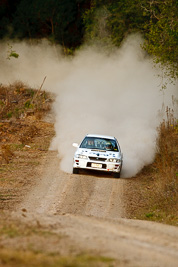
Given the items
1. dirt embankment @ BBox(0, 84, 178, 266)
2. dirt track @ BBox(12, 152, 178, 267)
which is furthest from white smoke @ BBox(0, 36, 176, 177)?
dirt track @ BBox(12, 152, 178, 267)

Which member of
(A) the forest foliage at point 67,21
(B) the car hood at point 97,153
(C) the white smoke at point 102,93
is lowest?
(B) the car hood at point 97,153

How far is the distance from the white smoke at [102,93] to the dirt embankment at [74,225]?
116 inches

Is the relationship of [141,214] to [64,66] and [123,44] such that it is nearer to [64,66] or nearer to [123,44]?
[123,44]

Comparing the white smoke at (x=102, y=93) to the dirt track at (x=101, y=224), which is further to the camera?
the white smoke at (x=102, y=93)

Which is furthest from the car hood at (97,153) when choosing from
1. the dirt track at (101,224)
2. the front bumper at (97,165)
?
the dirt track at (101,224)

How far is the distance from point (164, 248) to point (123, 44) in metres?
38.3

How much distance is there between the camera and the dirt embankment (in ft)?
25.2

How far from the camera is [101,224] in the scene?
10.4 metres

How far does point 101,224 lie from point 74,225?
25.7 inches

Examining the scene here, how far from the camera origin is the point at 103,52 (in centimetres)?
5072

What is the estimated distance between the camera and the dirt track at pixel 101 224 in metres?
8.20

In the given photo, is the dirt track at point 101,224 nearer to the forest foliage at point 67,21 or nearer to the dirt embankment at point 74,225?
the dirt embankment at point 74,225

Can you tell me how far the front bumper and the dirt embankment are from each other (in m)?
0.38

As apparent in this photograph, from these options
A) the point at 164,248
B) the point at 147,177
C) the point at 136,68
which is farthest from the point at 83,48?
the point at 164,248
